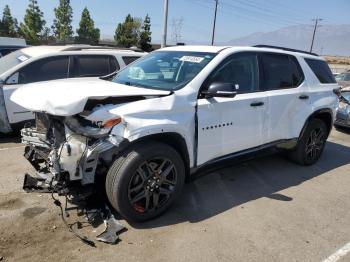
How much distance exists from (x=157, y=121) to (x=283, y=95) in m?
2.28

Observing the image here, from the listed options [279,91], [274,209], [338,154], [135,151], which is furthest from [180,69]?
[338,154]

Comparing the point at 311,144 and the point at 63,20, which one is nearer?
the point at 311,144

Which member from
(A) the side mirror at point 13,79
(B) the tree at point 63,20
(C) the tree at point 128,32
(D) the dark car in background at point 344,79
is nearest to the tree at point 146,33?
(C) the tree at point 128,32

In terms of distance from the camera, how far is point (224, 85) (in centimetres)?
387

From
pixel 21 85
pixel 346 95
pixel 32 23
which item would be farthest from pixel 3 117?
pixel 32 23

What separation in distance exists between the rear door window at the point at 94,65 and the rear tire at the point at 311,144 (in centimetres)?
405

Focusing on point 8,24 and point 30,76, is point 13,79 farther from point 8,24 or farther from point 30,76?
point 8,24

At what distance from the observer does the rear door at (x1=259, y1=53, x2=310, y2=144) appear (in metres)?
4.85

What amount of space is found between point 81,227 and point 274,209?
7.43ft

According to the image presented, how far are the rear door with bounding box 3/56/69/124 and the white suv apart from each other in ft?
7.98

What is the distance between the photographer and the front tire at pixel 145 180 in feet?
11.4

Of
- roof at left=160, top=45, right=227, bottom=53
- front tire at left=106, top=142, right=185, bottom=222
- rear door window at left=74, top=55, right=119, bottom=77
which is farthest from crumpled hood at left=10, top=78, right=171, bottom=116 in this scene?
rear door window at left=74, top=55, right=119, bottom=77

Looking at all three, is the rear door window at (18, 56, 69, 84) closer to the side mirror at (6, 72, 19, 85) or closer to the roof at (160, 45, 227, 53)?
the side mirror at (6, 72, 19, 85)

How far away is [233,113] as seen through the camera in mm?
4293
